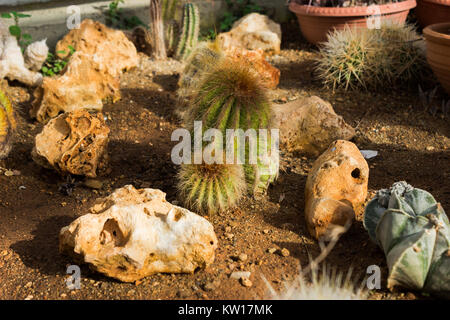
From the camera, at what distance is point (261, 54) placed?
17.2ft

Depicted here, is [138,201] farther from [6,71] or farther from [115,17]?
[115,17]

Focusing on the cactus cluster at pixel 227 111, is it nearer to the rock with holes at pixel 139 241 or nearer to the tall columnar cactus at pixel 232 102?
the tall columnar cactus at pixel 232 102

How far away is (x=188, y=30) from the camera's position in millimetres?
5797

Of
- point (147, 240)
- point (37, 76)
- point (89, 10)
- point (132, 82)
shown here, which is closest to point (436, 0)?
point (132, 82)

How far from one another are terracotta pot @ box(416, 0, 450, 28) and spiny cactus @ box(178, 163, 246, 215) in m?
3.97

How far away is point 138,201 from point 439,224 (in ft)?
5.24

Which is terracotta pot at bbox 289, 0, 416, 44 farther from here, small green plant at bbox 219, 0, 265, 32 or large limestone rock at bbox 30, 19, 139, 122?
large limestone rock at bbox 30, 19, 139, 122

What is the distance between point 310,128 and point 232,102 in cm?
109

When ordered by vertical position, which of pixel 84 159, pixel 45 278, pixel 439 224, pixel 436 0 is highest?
pixel 436 0

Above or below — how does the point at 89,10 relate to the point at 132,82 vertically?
above

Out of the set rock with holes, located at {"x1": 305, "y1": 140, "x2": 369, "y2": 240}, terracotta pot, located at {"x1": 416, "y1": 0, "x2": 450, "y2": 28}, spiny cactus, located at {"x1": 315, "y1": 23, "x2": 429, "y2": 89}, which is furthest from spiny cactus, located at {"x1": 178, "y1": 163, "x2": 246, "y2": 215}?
terracotta pot, located at {"x1": 416, "y1": 0, "x2": 450, "y2": 28}

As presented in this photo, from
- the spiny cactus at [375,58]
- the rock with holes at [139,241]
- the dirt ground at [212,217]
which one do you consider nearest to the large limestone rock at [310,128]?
the dirt ground at [212,217]

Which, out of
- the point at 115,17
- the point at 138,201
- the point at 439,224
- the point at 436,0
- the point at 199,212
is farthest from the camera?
the point at 115,17

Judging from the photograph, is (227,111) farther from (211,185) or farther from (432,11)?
(432,11)
